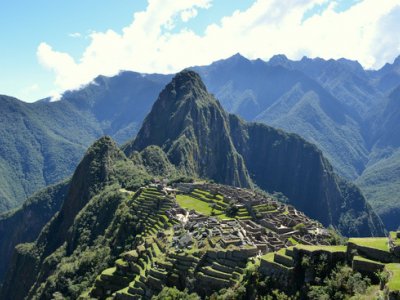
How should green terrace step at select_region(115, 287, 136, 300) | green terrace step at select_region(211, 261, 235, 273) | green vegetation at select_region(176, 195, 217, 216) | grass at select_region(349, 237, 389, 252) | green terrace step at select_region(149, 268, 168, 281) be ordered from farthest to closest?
green vegetation at select_region(176, 195, 217, 216) < green terrace step at select_region(115, 287, 136, 300) < green terrace step at select_region(149, 268, 168, 281) < green terrace step at select_region(211, 261, 235, 273) < grass at select_region(349, 237, 389, 252)

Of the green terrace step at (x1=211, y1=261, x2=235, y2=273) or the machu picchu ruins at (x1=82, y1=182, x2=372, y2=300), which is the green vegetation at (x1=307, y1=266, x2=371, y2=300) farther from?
the green terrace step at (x1=211, y1=261, x2=235, y2=273)

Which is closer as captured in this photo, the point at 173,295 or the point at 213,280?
the point at 213,280

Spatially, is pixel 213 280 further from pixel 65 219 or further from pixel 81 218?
pixel 65 219

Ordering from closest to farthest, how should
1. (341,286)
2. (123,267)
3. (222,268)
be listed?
(341,286) < (222,268) < (123,267)

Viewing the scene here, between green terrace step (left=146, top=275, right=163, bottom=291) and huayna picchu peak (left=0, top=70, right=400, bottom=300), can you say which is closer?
huayna picchu peak (left=0, top=70, right=400, bottom=300)

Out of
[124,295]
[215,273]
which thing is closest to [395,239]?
[215,273]

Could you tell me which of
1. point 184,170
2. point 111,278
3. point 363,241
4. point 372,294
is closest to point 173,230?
point 111,278

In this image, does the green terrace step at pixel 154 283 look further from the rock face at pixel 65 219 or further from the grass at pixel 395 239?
the rock face at pixel 65 219

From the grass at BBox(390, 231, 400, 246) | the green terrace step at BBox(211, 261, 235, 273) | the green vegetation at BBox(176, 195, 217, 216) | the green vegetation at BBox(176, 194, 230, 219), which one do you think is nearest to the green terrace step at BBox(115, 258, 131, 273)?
the green terrace step at BBox(211, 261, 235, 273)
